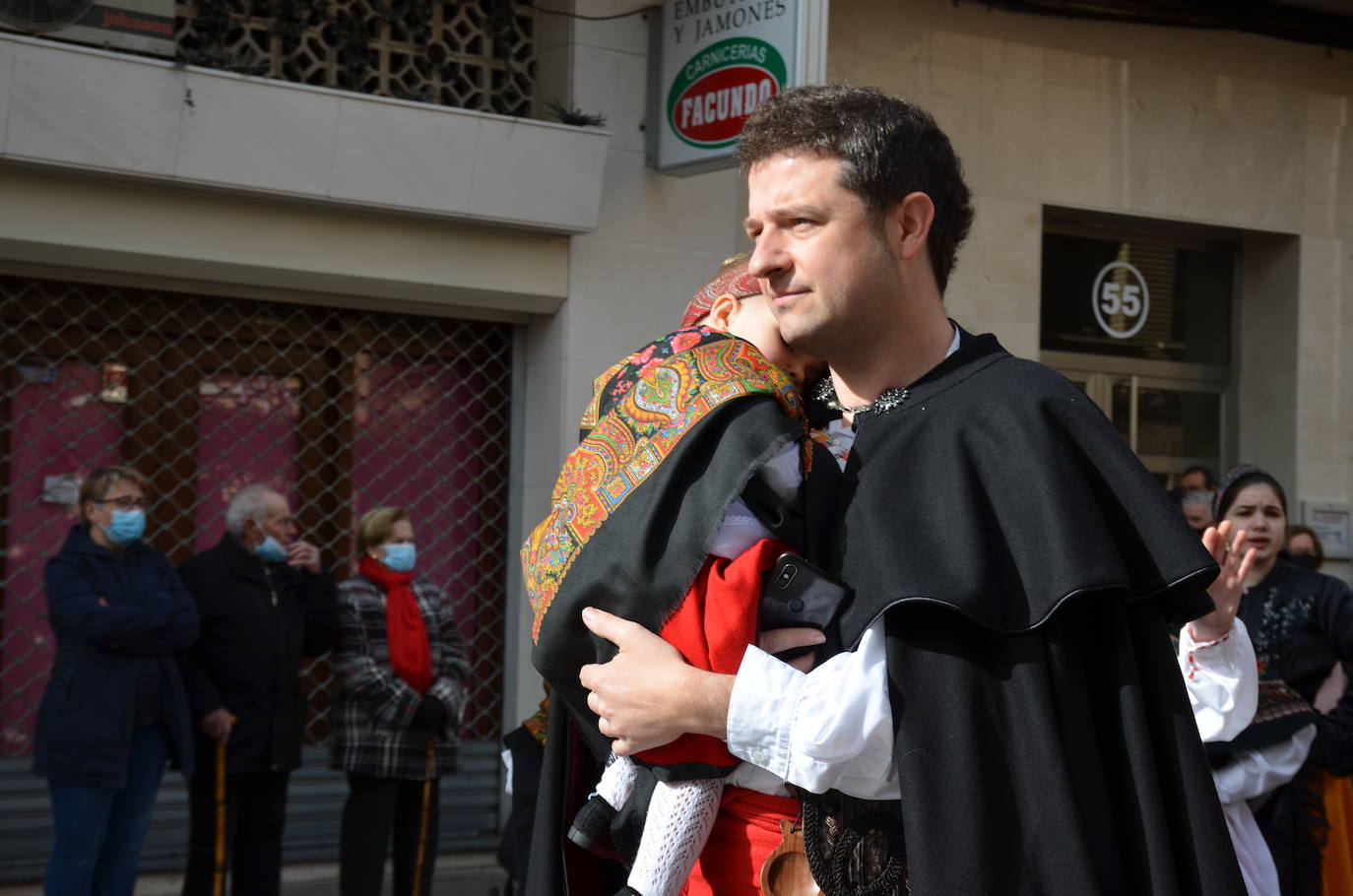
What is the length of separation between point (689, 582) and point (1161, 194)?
8382 mm

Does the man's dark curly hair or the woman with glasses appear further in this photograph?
the woman with glasses

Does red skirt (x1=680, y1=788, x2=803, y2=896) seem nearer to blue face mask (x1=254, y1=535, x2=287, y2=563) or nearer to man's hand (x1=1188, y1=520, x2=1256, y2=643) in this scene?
man's hand (x1=1188, y1=520, x2=1256, y2=643)

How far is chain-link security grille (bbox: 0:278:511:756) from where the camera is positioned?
290 inches

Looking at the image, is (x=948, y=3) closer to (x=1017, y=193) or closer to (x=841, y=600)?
(x=1017, y=193)

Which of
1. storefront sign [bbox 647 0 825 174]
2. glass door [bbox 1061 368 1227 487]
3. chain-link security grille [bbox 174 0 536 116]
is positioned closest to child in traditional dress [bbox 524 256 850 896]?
storefront sign [bbox 647 0 825 174]

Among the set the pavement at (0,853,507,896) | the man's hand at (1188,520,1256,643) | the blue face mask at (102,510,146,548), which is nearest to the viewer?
the man's hand at (1188,520,1256,643)

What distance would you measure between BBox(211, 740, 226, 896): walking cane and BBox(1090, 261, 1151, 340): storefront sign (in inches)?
247

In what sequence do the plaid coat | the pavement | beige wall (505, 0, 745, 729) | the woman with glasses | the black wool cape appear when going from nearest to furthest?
the black wool cape → the woman with glasses → the plaid coat → the pavement → beige wall (505, 0, 745, 729)

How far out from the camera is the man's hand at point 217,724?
660 cm

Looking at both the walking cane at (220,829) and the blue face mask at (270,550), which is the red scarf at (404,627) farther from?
the walking cane at (220,829)

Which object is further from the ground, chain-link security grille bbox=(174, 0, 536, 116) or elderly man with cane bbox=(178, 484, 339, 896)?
chain-link security grille bbox=(174, 0, 536, 116)

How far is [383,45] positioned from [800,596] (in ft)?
20.1

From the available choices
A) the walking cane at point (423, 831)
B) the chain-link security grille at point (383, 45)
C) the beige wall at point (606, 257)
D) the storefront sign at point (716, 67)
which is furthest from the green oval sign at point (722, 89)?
the walking cane at point (423, 831)

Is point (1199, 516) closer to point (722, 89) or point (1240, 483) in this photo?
point (1240, 483)
